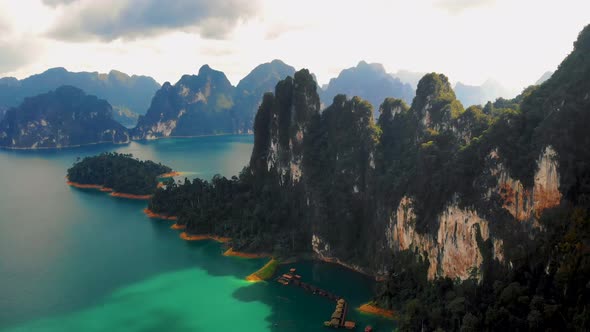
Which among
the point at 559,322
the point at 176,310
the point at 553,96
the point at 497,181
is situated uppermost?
the point at 553,96

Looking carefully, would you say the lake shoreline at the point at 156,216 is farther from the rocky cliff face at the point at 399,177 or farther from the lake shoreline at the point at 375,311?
the lake shoreline at the point at 375,311

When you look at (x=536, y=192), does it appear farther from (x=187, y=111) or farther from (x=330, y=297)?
(x=187, y=111)

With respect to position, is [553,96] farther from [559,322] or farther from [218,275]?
[218,275]

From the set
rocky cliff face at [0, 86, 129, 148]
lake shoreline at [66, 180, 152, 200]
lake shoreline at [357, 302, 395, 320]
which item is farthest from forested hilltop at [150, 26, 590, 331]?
rocky cliff face at [0, 86, 129, 148]

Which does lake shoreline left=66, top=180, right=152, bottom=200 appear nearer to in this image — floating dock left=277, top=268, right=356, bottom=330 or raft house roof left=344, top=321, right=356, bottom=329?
floating dock left=277, top=268, right=356, bottom=330

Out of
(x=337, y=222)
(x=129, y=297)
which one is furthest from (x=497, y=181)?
(x=129, y=297)

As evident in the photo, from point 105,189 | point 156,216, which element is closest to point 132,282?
point 156,216
